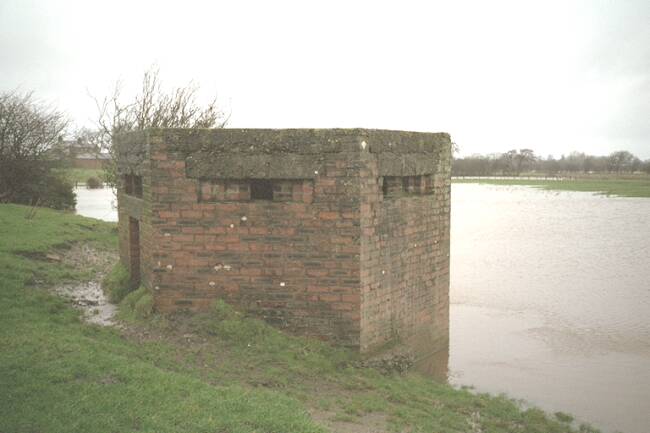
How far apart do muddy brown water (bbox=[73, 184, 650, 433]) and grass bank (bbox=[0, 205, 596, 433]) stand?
1.07 metres

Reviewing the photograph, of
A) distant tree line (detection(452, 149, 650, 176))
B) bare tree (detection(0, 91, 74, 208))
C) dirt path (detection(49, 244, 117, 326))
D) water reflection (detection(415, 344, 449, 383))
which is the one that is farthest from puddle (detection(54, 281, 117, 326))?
distant tree line (detection(452, 149, 650, 176))

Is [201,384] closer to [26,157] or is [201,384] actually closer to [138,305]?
[138,305]

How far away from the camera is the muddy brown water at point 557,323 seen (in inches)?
295

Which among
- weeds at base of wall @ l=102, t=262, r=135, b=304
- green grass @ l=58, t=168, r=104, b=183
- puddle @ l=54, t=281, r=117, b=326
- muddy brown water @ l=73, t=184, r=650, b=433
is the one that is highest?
green grass @ l=58, t=168, r=104, b=183

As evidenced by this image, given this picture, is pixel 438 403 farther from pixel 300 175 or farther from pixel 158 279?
pixel 158 279

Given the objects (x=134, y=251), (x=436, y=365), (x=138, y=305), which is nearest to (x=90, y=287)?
(x=134, y=251)

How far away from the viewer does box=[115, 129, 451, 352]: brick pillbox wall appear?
6824 mm

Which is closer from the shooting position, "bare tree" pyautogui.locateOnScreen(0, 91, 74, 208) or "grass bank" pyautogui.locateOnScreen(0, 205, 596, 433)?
"grass bank" pyautogui.locateOnScreen(0, 205, 596, 433)

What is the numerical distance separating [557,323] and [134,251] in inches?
292

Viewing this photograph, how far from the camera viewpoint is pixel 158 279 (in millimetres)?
A: 7188

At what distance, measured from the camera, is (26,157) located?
953 inches

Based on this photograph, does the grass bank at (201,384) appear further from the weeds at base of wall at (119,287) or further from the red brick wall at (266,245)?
the weeds at base of wall at (119,287)

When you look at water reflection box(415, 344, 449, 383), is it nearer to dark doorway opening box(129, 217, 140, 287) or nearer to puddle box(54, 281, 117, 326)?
puddle box(54, 281, 117, 326)

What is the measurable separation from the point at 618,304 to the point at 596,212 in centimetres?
2364
